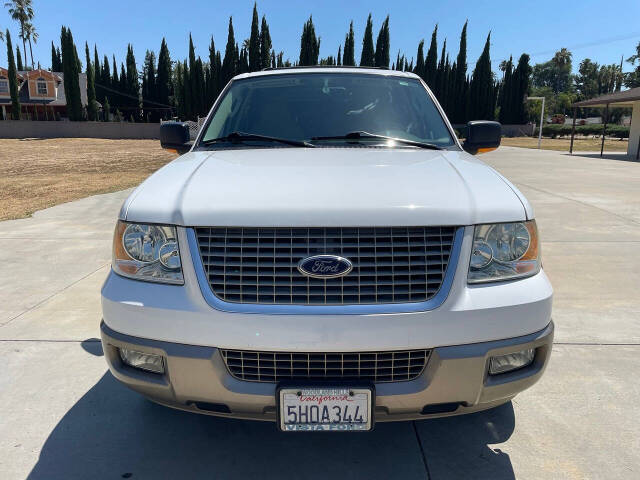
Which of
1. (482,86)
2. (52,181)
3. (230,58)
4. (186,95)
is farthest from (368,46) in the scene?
(52,181)

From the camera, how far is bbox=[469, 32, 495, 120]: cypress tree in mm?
55875

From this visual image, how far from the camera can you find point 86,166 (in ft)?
67.1

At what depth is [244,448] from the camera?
252cm

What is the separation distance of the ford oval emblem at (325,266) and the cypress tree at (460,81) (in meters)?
58.6

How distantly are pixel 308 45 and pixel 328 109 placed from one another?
182 feet

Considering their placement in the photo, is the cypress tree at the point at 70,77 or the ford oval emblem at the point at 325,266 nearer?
the ford oval emblem at the point at 325,266

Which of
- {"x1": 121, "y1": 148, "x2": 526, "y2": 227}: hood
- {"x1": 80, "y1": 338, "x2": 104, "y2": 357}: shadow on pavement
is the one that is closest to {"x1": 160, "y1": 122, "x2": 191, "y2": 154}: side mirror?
{"x1": 121, "y1": 148, "x2": 526, "y2": 227}: hood

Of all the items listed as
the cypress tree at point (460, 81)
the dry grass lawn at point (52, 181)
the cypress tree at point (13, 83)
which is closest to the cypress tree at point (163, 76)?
the cypress tree at point (13, 83)

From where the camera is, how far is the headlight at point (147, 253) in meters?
2.15

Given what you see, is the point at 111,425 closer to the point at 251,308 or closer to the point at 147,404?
the point at 147,404

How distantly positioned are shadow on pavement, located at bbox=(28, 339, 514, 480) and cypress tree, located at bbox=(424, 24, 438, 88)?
2334 inches

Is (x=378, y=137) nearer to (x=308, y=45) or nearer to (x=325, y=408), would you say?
(x=325, y=408)

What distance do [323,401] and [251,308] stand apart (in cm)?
46

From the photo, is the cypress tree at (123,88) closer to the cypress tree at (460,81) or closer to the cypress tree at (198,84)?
the cypress tree at (198,84)
